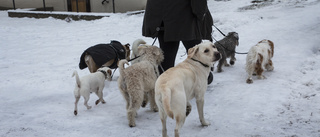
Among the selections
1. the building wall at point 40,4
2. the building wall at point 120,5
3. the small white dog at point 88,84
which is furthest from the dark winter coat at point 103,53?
the building wall at point 40,4

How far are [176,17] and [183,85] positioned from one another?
1.33m

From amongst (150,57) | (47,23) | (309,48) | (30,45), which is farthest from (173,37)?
(47,23)

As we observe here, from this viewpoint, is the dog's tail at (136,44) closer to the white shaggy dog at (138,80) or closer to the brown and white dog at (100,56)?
the brown and white dog at (100,56)

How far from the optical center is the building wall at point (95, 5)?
14.9 meters

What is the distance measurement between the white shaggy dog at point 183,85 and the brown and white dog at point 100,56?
2.09 m

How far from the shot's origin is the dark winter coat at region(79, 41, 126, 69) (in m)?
5.11

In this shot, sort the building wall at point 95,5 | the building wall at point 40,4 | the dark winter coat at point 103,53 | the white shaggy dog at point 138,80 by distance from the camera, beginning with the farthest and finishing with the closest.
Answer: the building wall at point 40,4, the building wall at point 95,5, the dark winter coat at point 103,53, the white shaggy dog at point 138,80

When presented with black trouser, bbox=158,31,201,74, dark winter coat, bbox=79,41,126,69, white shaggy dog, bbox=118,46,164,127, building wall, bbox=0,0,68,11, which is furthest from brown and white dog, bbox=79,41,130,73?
building wall, bbox=0,0,68,11

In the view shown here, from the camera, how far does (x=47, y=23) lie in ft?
43.2

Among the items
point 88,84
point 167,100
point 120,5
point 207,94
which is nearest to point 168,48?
point 207,94

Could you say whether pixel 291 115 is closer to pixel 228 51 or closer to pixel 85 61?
pixel 228 51

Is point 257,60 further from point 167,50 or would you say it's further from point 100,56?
point 100,56

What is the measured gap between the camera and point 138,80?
12.8 ft

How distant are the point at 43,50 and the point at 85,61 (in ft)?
13.7
